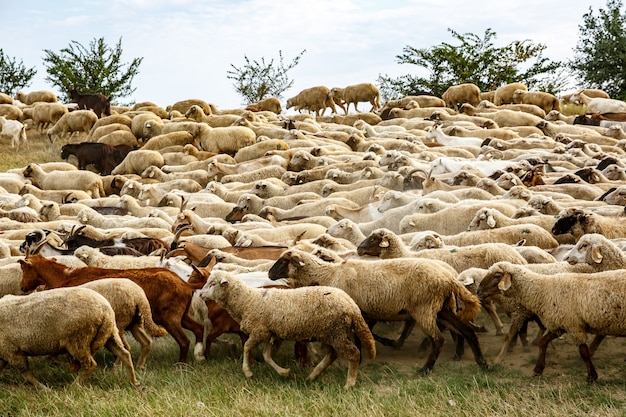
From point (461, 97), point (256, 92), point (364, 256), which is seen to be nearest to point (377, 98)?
point (461, 97)

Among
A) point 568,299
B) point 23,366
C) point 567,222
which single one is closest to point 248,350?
point 23,366

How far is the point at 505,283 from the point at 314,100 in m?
26.8

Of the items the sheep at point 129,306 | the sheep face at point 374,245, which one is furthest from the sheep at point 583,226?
the sheep at point 129,306

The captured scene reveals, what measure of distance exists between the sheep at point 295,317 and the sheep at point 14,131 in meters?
21.2

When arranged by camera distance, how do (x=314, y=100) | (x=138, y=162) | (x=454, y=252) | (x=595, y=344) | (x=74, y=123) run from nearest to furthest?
(x=595, y=344), (x=454, y=252), (x=138, y=162), (x=74, y=123), (x=314, y=100)

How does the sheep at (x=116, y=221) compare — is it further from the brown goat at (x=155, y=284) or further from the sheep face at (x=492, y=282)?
the sheep face at (x=492, y=282)

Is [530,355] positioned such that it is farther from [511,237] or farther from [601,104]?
[601,104]

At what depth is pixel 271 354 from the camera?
8.59m

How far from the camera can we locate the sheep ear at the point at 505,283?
27.1ft

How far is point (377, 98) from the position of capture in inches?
1353

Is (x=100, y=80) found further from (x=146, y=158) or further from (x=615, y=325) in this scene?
(x=615, y=325)

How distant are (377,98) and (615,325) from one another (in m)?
27.3

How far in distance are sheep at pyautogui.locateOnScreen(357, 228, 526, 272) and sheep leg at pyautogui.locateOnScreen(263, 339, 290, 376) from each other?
2.06 m

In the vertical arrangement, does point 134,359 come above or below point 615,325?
below
